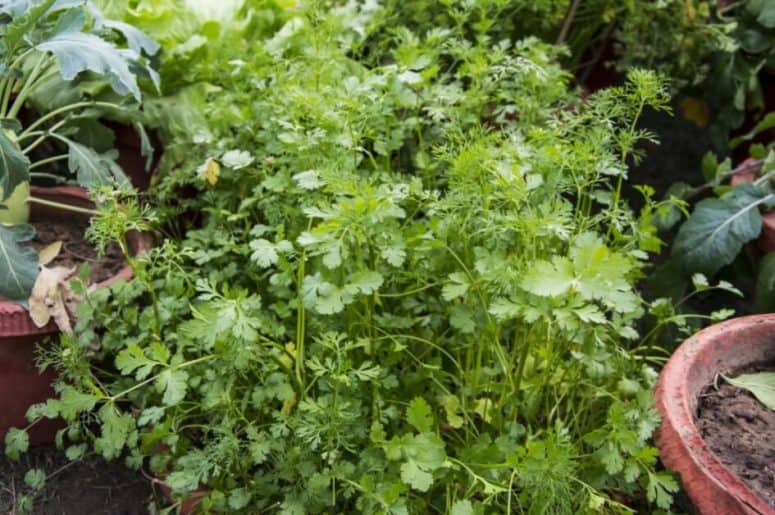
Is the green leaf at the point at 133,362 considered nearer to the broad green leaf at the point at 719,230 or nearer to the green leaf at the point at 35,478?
the green leaf at the point at 35,478

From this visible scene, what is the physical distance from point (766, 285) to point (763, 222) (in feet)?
0.62

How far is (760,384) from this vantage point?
1.63m

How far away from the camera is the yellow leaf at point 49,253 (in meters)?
1.99

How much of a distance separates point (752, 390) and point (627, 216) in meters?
0.41

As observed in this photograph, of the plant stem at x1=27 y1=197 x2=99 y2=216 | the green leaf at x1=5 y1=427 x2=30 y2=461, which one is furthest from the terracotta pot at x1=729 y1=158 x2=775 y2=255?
A: the green leaf at x1=5 y1=427 x2=30 y2=461

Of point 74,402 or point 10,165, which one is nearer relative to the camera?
point 74,402

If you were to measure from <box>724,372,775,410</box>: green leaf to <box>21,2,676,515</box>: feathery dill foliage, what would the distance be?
18cm

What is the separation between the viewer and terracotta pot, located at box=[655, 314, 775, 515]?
1353 mm

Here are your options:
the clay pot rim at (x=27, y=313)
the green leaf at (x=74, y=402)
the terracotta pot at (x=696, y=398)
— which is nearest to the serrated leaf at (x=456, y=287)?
the terracotta pot at (x=696, y=398)

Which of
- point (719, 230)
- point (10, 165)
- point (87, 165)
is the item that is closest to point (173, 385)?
point (10, 165)

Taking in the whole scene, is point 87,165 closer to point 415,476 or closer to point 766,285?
point 415,476

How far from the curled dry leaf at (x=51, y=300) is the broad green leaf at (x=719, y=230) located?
4.84ft

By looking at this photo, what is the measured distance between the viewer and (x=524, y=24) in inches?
104

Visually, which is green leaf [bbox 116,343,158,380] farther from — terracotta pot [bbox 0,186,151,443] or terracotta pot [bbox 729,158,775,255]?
terracotta pot [bbox 729,158,775,255]
